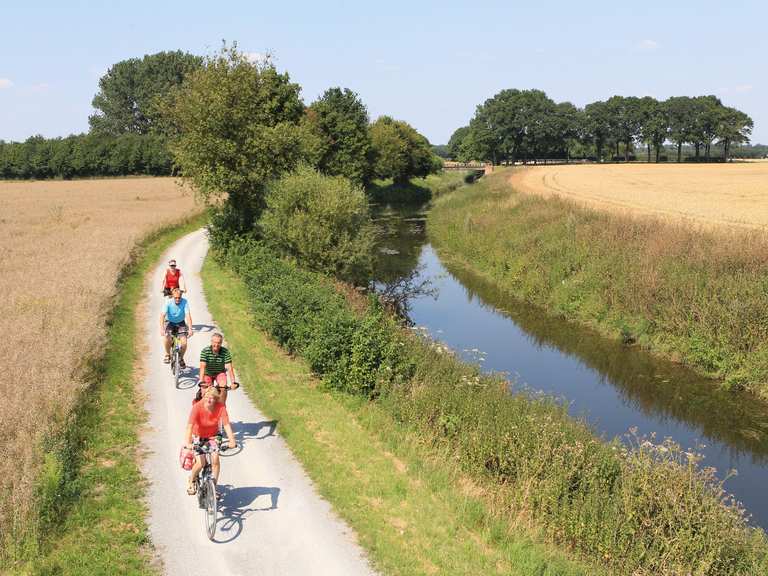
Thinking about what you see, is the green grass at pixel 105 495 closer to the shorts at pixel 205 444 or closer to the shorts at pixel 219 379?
the shorts at pixel 205 444

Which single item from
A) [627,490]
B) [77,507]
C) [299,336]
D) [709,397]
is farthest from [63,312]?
[709,397]

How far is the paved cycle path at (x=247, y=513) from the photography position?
839 cm

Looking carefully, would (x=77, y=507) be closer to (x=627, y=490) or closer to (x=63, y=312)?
(x=627, y=490)

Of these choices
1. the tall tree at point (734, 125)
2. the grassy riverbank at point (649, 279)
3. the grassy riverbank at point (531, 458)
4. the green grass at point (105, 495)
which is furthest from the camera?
the tall tree at point (734, 125)

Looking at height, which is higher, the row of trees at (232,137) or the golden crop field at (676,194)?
the row of trees at (232,137)

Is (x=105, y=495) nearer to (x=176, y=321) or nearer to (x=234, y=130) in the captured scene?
(x=176, y=321)

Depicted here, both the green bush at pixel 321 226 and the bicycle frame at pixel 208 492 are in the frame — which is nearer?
the bicycle frame at pixel 208 492

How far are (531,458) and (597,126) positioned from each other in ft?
443

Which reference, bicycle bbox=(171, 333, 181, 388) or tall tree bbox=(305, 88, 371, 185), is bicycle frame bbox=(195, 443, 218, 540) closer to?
bicycle bbox=(171, 333, 181, 388)

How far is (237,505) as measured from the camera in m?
9.76

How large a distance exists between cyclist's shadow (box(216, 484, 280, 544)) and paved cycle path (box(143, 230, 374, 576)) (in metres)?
0.01

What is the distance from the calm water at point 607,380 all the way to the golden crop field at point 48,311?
1070 centimetres

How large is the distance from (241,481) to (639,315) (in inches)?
729

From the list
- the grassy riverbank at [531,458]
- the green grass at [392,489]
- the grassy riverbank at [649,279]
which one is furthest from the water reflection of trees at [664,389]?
the green grass at [392,489]
